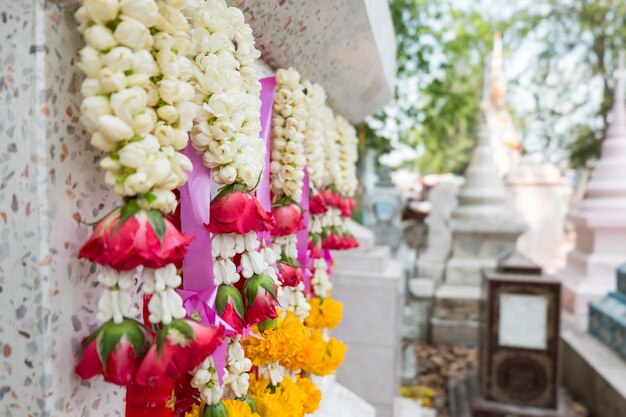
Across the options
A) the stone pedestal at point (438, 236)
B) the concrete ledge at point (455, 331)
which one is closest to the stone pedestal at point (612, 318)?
the concrete ledge at point (455, 331)

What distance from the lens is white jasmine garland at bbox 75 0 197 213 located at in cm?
64

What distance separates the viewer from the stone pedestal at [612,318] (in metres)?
3.97

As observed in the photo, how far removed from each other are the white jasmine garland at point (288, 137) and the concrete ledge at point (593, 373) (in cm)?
322

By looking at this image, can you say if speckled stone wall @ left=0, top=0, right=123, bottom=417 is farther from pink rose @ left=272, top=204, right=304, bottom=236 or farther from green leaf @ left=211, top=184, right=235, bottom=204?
pink rose @ left=272, top=204, right=304, bottom=236

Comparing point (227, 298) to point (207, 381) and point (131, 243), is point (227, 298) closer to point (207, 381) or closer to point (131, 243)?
point (207, 381)

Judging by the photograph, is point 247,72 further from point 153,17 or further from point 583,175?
point 583,175

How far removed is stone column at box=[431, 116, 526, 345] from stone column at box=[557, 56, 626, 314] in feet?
2.65

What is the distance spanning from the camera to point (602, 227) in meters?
5.86

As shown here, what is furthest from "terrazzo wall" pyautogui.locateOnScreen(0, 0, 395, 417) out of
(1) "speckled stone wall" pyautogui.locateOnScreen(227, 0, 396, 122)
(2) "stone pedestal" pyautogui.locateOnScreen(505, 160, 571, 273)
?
(2) "stone pedestal" pyautogui.locateOnScreen(505, 160, 571, 273)

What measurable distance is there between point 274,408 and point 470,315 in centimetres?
519

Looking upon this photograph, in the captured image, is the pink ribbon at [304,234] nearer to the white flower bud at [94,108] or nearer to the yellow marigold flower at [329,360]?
the yellow marigold flower at [329,360]

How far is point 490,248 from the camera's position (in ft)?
20.6

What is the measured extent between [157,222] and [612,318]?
14.9 feet

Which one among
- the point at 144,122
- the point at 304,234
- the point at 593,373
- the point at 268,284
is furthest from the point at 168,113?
the point at 593,373
